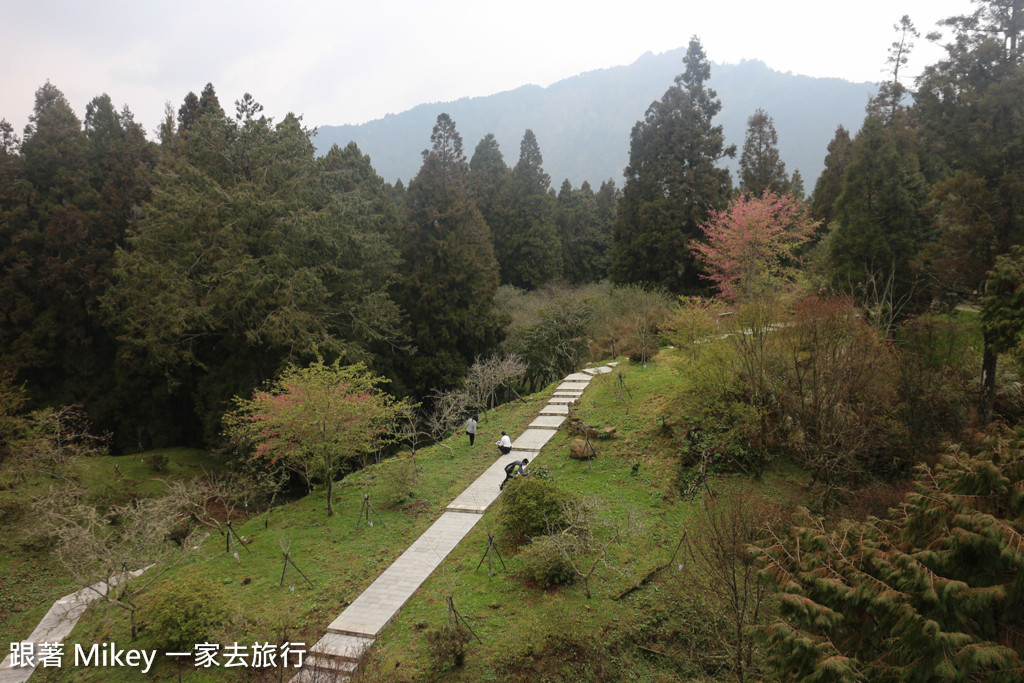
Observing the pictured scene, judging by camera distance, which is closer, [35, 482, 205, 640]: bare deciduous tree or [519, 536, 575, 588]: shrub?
[35, 482, 205, 640]: bare deciduous tree

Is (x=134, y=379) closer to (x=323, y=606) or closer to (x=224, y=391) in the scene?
(x=224, y=391)

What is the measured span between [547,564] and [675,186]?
23.2m

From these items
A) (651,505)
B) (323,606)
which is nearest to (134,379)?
(323,606)

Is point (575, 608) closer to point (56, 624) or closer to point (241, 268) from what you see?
point (56, 624)

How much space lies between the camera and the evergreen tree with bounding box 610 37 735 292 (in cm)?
2639

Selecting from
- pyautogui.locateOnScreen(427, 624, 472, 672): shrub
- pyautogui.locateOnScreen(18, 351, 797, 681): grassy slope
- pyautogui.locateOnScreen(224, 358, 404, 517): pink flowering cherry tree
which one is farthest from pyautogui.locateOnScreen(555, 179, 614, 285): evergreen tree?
pyautogui.locateOnScreen(427, 624, 472, 672): shrub

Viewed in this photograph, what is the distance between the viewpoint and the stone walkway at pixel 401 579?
7047 millimetres

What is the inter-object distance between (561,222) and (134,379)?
1132 inches

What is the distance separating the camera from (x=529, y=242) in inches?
1387

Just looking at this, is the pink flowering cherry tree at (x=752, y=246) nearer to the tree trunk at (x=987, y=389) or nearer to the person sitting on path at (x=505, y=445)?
the tree trunk at (x=987, y=389)

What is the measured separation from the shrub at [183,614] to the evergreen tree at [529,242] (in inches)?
1120

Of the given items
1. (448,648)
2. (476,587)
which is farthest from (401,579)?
(448,648)

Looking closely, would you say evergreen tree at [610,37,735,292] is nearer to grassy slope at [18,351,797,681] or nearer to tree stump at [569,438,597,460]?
grassy slope at [18,351,797,681]

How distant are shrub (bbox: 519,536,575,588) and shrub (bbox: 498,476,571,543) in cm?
49
